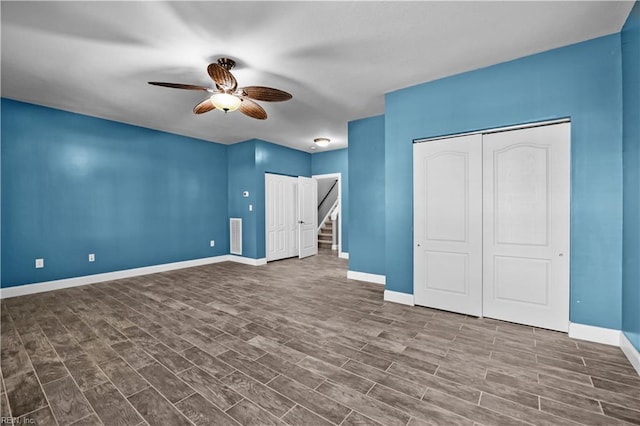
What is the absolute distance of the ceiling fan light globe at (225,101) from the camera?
307cm

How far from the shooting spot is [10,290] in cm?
402

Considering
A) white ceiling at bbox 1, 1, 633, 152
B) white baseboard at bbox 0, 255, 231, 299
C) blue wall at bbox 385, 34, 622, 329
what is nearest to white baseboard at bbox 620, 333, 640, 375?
blue wall at bbox 385, 34, 622, 329

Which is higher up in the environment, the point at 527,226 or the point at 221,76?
the point at 221,76

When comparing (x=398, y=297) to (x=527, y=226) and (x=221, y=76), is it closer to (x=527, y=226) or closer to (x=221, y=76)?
(x=527, y=226)

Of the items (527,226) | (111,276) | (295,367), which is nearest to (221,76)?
(295,367)

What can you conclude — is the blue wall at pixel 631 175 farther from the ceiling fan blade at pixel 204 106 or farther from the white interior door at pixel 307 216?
the white interior door at pixel 307 216

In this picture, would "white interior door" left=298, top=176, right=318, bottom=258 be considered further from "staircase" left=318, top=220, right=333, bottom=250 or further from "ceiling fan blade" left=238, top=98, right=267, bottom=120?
"ceiling fan blade" left=238, top=98, right=267, bottom=120

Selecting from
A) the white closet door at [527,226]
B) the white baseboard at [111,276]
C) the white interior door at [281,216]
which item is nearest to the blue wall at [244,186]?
the white interior door at [281,216]

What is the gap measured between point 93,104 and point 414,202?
4.99 meters

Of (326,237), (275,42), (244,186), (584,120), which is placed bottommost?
(326,237)

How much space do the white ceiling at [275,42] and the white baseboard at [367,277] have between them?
2.92 m

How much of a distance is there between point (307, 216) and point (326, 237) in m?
1.80

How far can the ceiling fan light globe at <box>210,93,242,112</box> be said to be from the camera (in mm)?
3066

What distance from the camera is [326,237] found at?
30.1 ft
